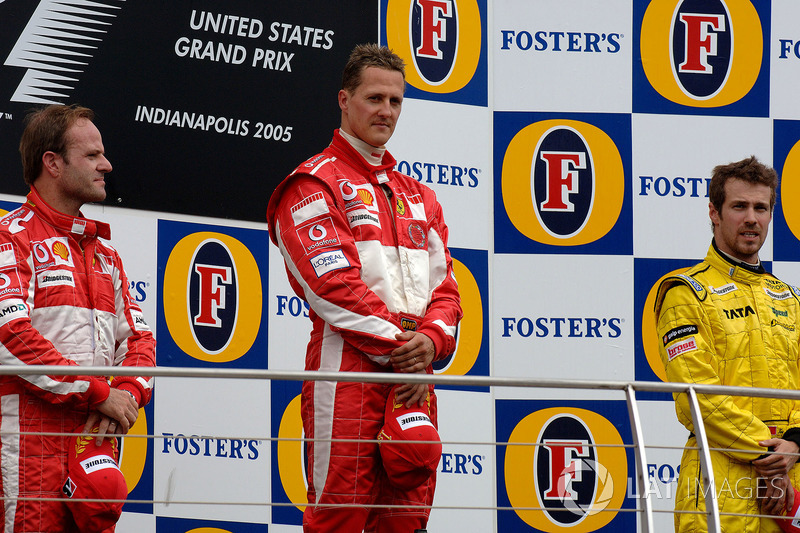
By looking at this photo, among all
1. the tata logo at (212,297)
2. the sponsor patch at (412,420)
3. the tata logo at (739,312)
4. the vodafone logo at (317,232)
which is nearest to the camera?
the sponsor patch at (412,420)

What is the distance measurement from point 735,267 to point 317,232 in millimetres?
1012

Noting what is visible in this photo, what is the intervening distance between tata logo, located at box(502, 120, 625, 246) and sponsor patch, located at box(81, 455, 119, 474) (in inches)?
62.1

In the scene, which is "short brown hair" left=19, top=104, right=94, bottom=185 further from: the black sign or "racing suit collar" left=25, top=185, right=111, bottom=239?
the black sign

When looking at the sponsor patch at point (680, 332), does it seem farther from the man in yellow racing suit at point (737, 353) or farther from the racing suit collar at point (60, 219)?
the racing suit collar at point (60, 219)

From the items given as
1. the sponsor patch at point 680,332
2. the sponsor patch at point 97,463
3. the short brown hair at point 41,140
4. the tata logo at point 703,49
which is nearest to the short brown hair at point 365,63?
the short brown hair at point 41,140

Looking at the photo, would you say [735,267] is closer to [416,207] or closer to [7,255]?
[416,207]

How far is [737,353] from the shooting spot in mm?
2387

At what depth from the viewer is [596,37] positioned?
3369 millimetres

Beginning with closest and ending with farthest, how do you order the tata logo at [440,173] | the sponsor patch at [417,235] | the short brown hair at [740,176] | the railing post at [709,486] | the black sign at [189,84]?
the railing post at [709,486]
the sponsor patch at [417,235]
the short brown hair at [740,176]
the black sign at [189,84]
the tata logo at [440,173]

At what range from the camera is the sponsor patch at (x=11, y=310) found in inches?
85.0

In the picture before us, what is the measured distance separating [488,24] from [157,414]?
1571 mm

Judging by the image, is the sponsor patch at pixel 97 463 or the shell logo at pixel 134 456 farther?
the shell logo at pixel 134 456

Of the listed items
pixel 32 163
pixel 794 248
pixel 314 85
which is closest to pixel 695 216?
pixel 794 248

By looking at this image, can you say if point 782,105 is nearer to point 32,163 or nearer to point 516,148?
point 516,148
